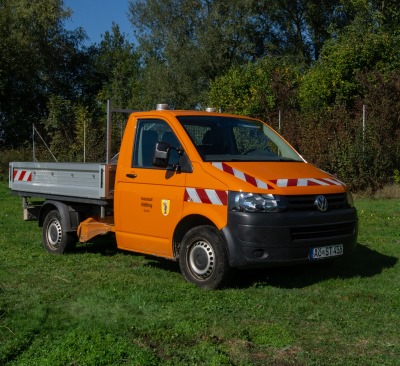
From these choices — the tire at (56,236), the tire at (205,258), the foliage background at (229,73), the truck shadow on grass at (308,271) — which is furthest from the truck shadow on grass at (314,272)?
the foliage background at (229,73)

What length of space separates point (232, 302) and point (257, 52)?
92.7ft

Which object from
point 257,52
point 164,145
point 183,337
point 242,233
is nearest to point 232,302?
point 242,233

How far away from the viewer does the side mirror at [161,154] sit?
6.89 m

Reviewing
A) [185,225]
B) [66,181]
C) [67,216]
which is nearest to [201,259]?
[185,225]

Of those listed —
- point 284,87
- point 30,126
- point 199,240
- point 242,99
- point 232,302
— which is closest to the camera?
point 232,302

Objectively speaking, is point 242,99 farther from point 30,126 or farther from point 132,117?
point 132,117

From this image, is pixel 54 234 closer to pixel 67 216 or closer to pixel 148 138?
pixel 67 216

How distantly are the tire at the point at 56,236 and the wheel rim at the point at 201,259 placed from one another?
2.73 metres

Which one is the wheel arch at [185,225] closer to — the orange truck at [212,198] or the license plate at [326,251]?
the orange truck at [212,198]

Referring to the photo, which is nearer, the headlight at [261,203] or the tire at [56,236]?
the headlight at [261,203]

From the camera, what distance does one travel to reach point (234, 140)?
7.62 m

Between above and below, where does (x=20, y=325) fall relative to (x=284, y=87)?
below

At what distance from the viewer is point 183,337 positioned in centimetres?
504

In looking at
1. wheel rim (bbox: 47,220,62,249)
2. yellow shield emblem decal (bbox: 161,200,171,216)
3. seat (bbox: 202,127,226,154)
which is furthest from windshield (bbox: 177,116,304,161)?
wheel rim (bbox: 47,220,62,249)
